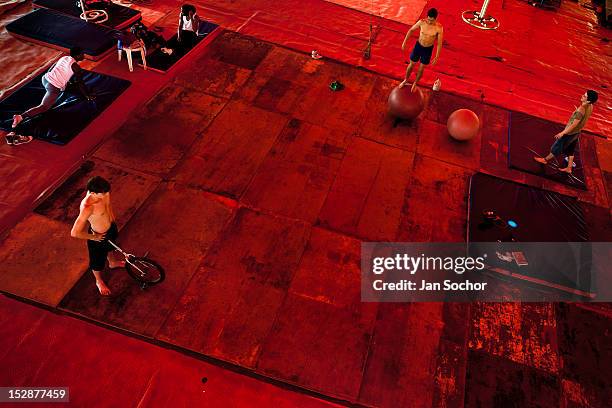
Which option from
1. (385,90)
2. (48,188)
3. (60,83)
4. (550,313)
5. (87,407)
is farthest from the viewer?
(385,90)

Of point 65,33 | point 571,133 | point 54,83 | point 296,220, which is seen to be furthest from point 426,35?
point 65,33

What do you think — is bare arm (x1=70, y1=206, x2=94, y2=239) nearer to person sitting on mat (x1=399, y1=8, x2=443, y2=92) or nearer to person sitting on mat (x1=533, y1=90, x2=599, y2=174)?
person sitting on mat (x1=399, y1=8, x2=443, y2=92)

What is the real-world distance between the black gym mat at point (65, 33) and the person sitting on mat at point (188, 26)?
1437 millimetres

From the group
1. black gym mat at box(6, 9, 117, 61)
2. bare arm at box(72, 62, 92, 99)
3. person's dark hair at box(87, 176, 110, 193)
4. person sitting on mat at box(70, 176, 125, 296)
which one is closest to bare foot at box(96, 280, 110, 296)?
person sitting on mat at box(70, 176, 125, 296)

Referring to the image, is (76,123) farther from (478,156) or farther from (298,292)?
(478,156)

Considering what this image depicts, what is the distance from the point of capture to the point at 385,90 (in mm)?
8625

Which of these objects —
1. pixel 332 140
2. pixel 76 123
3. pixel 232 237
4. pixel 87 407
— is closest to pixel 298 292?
pixel 232 237

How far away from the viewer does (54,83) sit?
6.75 m

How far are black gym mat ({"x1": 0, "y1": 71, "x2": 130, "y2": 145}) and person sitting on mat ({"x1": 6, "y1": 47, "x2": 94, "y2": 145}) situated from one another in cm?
12

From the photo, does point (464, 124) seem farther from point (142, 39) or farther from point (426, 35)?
point (142, 39)

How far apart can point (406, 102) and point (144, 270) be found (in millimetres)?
5098

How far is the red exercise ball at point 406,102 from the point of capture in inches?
288

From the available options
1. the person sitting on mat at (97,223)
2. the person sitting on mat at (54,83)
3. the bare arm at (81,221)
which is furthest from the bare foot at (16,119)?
the bare arm at (81,221)

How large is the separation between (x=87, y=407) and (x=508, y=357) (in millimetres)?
4825
